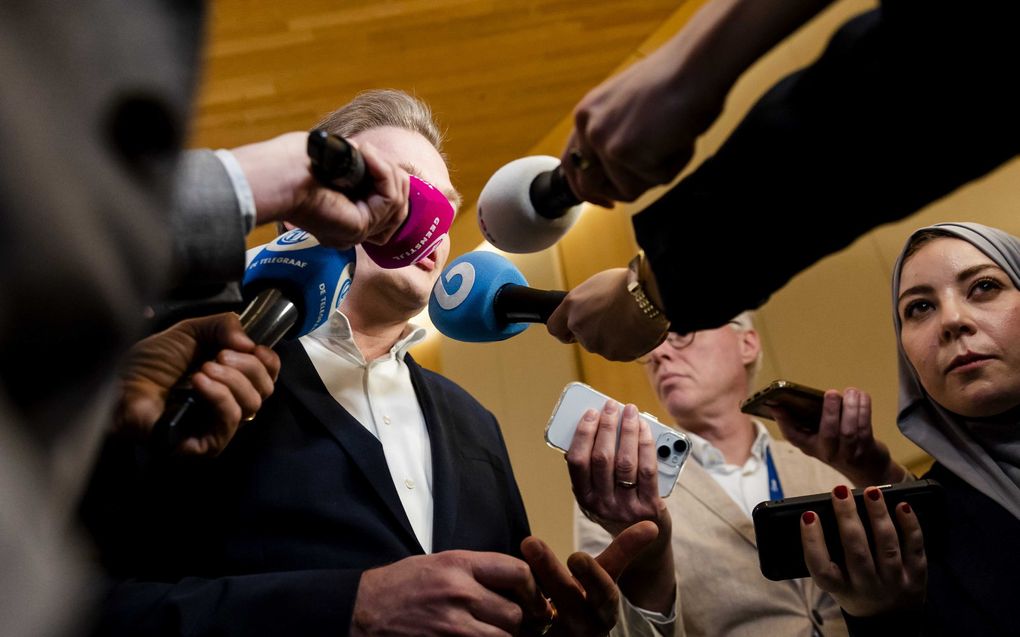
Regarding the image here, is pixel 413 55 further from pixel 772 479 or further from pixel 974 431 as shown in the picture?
pixel 974 431

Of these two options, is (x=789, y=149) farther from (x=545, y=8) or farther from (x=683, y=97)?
(x=545, y=8)

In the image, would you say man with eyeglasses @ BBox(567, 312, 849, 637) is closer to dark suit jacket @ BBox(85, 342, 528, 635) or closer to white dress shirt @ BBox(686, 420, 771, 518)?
white dress shirt @ BBox(686, 420, 771, 518)

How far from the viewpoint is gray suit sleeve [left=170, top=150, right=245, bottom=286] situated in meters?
0.72

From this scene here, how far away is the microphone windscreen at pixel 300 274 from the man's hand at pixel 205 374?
94mm

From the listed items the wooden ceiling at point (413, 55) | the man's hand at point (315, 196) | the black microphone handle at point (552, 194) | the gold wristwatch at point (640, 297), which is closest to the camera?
the man's hand at point (315, 196)

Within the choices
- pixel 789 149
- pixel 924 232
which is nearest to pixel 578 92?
pixel 924 232

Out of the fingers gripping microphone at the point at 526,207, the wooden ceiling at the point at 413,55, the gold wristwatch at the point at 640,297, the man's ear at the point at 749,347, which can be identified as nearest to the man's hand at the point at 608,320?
the gold wristwatch at the point at 640,297

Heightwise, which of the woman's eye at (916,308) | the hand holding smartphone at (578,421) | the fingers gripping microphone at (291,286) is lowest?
the hand holding smartphone at (578,421)

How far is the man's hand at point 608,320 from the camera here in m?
1.07

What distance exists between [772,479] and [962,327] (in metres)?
0.68

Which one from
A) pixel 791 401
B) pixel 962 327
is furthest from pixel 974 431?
pixel 791 401

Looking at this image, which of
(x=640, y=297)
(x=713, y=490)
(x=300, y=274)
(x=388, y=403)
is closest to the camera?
(x=300, y=274)

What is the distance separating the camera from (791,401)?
57.2 inches

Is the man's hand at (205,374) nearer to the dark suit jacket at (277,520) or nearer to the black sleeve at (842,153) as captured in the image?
the dark suit jacket at (277,520)
